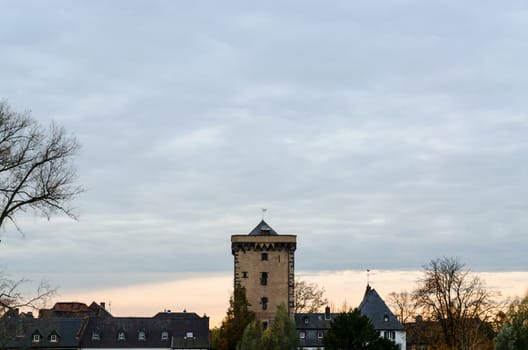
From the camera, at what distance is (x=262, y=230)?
87.2 m

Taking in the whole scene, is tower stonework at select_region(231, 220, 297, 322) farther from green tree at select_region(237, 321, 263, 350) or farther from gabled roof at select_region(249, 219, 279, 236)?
green tree at select_region(237, 321, 263, 350)

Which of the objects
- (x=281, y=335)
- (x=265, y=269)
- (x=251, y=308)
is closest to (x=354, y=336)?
(x=281, y=335)

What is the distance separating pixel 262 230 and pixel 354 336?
105ft

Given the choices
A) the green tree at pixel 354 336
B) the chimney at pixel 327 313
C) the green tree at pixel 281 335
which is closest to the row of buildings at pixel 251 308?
the chimney at pixel 327 313

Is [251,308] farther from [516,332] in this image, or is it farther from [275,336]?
[516,332]

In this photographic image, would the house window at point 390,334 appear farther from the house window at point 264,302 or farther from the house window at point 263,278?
the house window at point 263,278

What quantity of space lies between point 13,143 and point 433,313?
56973 mm

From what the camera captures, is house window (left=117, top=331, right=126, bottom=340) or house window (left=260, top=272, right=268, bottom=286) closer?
house window (left=260, top=272, right=268, bottom=286)

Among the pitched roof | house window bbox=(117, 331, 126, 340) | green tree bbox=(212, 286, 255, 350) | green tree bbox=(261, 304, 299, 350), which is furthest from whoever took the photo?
house window bbox=(117, 331, 126, 340)

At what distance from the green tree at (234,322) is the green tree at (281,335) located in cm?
636

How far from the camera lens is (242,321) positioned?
74.6 meters

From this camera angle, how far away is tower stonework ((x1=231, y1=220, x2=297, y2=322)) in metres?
→ 82.3

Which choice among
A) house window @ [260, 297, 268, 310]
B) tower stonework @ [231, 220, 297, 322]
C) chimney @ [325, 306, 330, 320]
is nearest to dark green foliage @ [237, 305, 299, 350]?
tower stonework @ [231, 220, 297, 322]

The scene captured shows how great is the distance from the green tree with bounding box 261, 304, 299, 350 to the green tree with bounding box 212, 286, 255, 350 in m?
6.36
